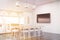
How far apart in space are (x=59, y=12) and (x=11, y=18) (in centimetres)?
405

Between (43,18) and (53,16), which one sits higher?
(53,16)

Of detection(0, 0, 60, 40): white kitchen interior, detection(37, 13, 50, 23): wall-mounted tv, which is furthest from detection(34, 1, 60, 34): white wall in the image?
detection(37, 13, 50, 23): wall-mounted tv

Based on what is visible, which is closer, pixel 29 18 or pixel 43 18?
pixel 43 18

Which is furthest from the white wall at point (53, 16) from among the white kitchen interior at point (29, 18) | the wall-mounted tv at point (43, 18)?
the wall-mounted tv at point (43, 18)

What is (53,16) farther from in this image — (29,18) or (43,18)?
(29,18)

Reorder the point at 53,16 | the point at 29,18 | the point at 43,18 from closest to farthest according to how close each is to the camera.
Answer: the point at 53,16
the point at 43,18
the point at 29,18

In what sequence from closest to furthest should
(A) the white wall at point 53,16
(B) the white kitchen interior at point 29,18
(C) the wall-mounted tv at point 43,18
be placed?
(B) the white kitchen interior at point 29,18 → (A) the white wall at point 53,16 → (C) the wall-mounted tv at point 43,18

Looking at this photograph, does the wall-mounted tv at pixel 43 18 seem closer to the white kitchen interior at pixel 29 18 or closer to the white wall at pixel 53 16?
the white kitchen interior at pixel 29 18

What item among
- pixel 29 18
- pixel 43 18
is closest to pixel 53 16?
pixel 43 18

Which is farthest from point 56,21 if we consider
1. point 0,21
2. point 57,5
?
point 0,21

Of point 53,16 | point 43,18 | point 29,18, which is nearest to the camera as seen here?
point 53,16

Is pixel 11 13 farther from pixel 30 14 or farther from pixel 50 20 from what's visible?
pixel 50 20

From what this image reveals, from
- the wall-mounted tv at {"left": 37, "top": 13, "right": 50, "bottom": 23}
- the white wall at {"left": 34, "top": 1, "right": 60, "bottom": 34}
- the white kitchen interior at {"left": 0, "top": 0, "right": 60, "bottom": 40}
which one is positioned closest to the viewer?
the white kitchen interior at {"left": 0, "top": 0, "right": 60, "bottom": 40}

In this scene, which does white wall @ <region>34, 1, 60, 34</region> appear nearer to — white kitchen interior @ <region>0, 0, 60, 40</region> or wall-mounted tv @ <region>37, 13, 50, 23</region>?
white kitchen interior @ <region>0, 0, 60, 40</region>
